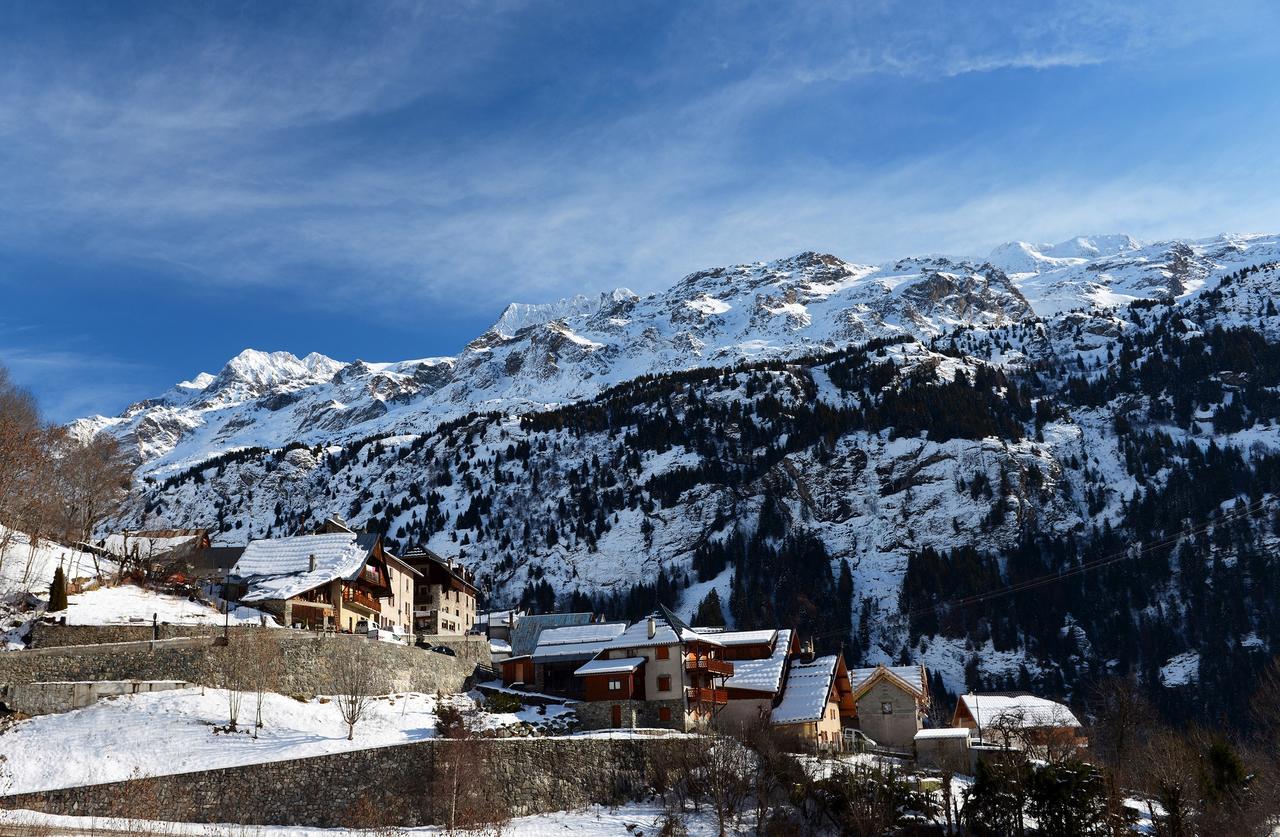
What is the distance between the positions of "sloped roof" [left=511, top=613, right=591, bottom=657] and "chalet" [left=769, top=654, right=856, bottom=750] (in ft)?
73.2

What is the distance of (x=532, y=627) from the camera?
96688mm

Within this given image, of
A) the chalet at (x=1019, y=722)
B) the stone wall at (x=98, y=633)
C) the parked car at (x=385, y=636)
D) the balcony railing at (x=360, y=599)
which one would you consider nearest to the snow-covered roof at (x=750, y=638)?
the chalet at (x=1019, y=722)

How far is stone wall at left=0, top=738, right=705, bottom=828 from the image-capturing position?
47.3 m

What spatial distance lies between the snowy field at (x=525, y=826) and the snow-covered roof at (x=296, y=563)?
31.9m

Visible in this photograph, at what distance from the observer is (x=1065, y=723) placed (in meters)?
76.4

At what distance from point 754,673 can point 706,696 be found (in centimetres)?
656

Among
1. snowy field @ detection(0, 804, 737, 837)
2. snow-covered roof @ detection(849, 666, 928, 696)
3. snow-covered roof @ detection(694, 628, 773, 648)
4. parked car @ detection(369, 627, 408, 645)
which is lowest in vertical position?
snowy field @ detection(0, 804, 737, 837)

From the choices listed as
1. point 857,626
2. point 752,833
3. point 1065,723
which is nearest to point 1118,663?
point 857,626

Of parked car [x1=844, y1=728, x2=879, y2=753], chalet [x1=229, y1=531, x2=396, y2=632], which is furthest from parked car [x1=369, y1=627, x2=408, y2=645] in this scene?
parked car [x1=844, y1=728, x2=879, y2=753]

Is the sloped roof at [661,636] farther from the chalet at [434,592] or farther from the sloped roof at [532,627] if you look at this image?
the chalet at [434,592]

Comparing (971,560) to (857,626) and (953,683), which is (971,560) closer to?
(857,626)

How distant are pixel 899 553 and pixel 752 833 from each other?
421ft

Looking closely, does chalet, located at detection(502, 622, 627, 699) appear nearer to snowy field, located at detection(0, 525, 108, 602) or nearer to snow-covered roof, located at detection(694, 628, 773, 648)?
snow-covered roof, located at detection(694, 628, 773, 648)

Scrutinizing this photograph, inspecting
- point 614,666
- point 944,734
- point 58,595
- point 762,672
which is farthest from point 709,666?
point 58,595
